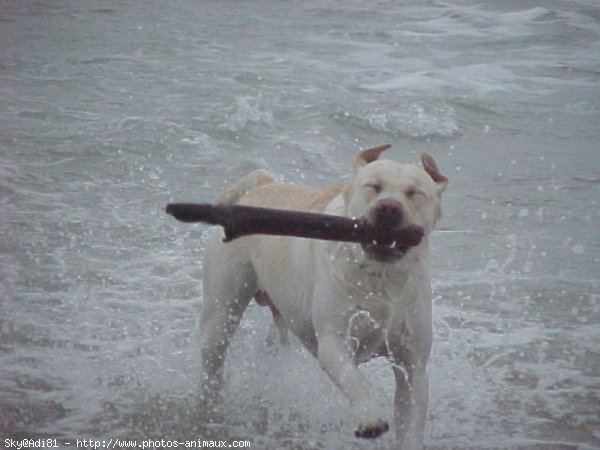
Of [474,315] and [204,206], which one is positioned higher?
[204,206]

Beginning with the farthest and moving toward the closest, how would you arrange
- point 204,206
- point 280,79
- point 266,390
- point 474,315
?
point 280,79
point 474,315
point 266,390
point 204,206

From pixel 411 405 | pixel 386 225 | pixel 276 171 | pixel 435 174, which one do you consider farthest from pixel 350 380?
pixel 276 171

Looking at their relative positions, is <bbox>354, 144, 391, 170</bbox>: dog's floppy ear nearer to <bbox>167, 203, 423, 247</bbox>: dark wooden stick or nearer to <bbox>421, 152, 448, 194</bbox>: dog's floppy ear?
<bbox>421, 152, 448, 194</bbox>: dog's floppy ear

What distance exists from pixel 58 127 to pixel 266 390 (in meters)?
6.82

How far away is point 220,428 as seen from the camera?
6012 millimetres

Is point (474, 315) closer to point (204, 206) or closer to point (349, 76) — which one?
point (204, 206)

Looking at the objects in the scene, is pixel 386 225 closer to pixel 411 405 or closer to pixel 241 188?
pixel 411 405

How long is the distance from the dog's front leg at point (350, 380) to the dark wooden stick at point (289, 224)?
1.67ft

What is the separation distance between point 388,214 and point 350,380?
29.8 inches

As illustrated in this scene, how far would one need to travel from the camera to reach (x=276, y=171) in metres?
11.4

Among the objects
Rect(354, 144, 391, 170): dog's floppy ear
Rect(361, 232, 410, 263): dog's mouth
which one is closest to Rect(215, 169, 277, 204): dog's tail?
Rect(354, 144, 391, 170): dog's floppy ear

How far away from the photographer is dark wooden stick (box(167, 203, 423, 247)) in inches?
189

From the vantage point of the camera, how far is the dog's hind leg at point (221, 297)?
601 centimetres

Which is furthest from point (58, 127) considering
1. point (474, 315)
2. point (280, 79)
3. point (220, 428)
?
point (220, 428)
